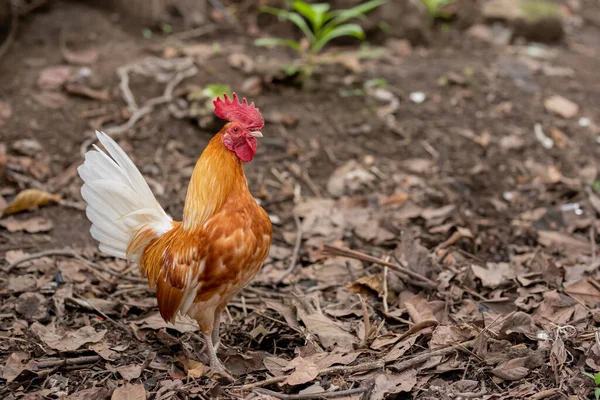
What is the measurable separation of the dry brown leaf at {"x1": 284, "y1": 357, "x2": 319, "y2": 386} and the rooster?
36 centimetres

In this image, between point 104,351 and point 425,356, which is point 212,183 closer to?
point 104,351

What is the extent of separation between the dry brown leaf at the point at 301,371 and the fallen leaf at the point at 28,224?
230 centimetres

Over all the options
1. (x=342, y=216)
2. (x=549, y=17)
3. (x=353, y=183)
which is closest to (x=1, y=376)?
(x=342, y=216)

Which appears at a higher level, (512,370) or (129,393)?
(512,370)

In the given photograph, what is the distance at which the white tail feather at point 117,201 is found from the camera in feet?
11.1

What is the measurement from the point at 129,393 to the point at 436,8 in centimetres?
658

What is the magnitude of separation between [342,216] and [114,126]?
7.27ft

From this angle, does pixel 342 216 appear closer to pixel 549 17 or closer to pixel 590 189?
pixel 590 189

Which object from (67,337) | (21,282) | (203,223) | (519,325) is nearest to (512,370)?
(519,325)

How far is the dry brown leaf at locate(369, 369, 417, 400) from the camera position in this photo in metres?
2.96

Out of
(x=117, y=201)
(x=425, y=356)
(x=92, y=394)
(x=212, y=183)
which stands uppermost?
(x=212, y=183)

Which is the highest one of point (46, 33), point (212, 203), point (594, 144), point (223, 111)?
point (223, 111)

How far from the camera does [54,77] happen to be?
6.07 m

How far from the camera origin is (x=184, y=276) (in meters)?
3.21
